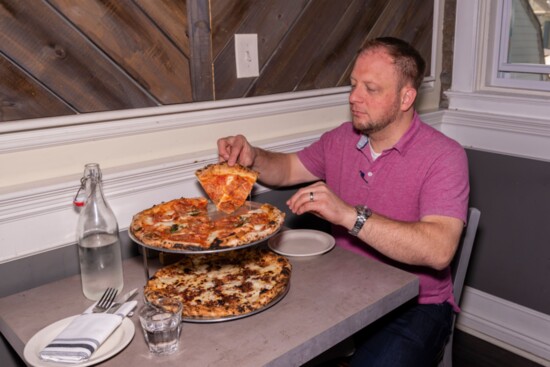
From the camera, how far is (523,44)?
2.77 m

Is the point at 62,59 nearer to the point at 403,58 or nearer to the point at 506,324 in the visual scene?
the point at 403,58

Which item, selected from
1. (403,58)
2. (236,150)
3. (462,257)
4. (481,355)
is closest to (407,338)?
(462,257)

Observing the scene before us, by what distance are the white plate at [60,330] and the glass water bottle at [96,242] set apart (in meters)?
0.17

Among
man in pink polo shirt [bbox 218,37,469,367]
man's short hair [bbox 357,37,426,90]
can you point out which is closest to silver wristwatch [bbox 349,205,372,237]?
man in pink polo shirt [bbox 218,37,469,367]

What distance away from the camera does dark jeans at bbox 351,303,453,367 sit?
173cm

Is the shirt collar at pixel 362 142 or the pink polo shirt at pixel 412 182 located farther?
the shirt collar at pixel 362 142

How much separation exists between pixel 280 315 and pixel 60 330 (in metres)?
0.52

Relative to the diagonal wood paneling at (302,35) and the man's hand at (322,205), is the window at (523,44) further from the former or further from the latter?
the man's hand at (322,205)

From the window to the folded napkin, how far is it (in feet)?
7.45

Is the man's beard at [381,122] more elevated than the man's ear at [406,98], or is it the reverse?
the man's ear at [406,98]

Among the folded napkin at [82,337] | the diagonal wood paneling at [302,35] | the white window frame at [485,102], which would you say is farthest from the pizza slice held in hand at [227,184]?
the white window frame at [485,102]

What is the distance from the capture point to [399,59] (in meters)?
1.93

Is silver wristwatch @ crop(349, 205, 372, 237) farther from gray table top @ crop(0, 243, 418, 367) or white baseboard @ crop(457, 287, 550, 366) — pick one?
white baseboard @ crop(457, 287, 550, 366)

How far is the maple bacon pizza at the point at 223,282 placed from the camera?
133 cm
